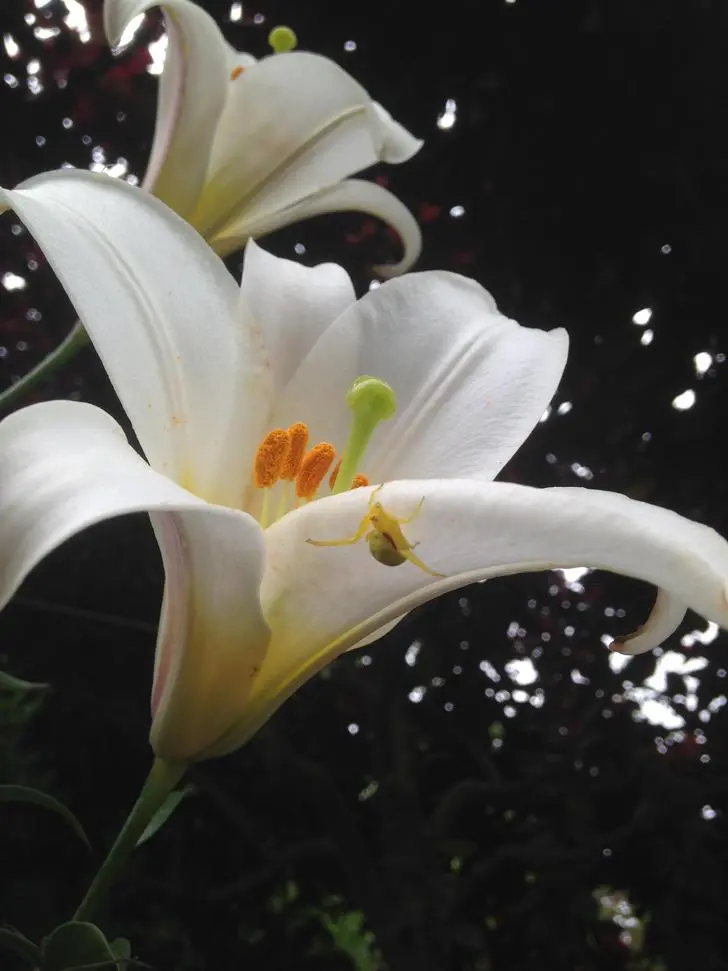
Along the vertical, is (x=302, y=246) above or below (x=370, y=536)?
below

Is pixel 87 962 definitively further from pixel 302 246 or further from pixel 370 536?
pixel 302 246

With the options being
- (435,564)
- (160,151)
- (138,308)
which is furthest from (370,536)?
(160,151)

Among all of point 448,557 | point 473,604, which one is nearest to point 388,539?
point 448,557

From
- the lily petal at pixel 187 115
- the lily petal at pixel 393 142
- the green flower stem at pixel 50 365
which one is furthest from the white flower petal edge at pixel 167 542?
the lily petal at pixel 393 142

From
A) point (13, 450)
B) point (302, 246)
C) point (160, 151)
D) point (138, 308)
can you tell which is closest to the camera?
point (13, 450)

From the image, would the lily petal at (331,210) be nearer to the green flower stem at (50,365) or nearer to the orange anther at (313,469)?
the green flower stem at (50,365)

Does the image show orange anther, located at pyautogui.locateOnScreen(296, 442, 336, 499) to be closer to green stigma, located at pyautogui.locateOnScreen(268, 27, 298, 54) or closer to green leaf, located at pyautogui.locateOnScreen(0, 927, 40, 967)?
green leaf, located at pyautogui.locateOnScreen(0, 927, 40, 967)
